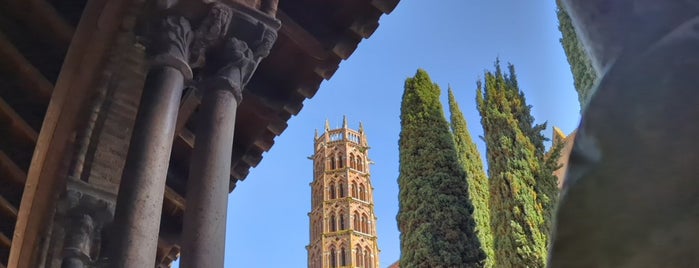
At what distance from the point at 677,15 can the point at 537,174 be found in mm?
12049

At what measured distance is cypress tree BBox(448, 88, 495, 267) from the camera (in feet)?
38.6

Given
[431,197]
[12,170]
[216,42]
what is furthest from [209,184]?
[431,197]

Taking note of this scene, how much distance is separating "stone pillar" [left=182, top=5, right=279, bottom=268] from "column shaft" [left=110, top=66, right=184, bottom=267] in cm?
17

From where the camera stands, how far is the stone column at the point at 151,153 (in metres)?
3.15

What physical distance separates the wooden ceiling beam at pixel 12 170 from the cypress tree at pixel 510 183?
23.5 ft

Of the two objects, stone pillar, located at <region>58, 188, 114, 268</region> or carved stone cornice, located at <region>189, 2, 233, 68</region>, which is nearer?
carved stone cornice, located at <region>189, 2, 233, 68</region>

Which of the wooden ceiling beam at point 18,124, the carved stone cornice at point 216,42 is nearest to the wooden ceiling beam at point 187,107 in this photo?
the wooden ceiling beam at point 18,124

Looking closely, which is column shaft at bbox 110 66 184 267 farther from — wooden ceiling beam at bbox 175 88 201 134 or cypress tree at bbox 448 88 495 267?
cypress tree at bbox 448 88 495 267

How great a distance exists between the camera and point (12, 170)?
292 inches

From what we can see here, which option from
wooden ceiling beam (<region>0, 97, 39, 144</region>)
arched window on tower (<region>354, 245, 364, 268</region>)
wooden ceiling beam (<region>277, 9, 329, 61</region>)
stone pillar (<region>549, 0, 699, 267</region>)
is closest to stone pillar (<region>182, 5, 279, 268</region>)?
wooden ceiling beam (<region>277, 9, 329, 61</region>)

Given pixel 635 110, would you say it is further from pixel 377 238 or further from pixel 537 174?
pixel 377 238

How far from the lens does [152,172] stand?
3.39 m

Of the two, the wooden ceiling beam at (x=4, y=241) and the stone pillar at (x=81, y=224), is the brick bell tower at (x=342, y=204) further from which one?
the stone pillar at (x=81, y=224)

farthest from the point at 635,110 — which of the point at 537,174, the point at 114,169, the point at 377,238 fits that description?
the point at 377,238
